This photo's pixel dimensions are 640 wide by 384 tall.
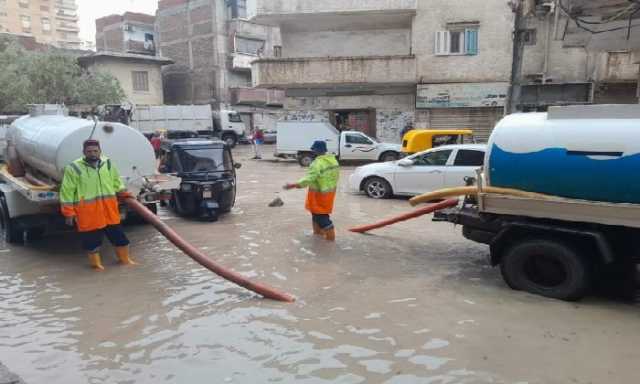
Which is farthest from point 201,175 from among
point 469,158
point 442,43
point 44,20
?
point 44,20

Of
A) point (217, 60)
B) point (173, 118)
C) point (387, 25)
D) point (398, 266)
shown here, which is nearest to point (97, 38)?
point (217, 60)

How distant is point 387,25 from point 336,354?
885 inches

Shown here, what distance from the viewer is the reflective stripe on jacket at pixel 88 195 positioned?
6.50 metres

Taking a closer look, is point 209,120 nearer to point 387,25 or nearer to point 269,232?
point 387,25

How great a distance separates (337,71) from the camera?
22.6m

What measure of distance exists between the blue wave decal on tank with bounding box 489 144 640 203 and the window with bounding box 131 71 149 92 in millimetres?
34952

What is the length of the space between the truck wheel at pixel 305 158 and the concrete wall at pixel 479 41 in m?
6.77

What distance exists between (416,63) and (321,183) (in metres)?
16.5

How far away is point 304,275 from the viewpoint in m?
6.63

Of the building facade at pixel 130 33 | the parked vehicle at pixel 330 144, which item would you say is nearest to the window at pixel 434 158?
the parked vehicle at pixel 330 144

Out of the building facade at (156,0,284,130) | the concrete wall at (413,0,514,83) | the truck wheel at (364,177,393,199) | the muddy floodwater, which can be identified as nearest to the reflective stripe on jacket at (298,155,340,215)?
the muddy floodwater

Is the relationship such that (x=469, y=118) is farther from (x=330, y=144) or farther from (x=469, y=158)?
(x=469, y=158)

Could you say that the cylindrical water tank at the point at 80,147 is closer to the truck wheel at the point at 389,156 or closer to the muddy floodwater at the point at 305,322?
the muddy floodwater at the point at 305,322

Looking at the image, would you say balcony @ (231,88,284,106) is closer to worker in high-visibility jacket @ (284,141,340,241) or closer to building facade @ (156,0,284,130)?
building facade @ (156,0,284,130)
